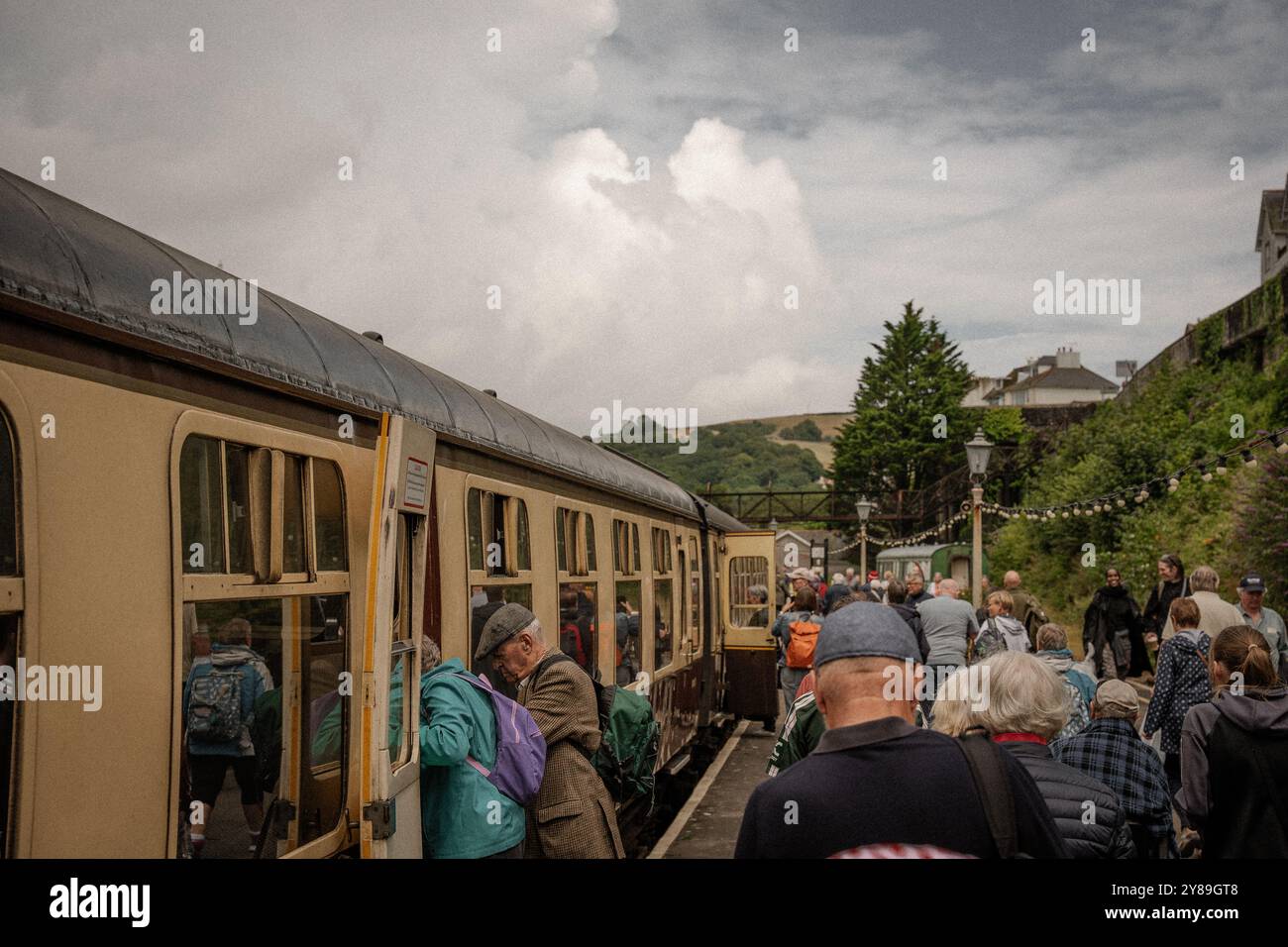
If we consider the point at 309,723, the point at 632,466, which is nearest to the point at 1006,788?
the point at 309,723

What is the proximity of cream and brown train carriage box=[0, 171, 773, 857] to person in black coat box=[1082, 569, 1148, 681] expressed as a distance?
8.17 meters

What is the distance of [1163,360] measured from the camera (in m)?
35.2

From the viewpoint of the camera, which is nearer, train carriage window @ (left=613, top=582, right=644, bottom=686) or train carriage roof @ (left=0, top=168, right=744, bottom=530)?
train carriage roof @ (left=0, top=168, right=744, bottom=530)

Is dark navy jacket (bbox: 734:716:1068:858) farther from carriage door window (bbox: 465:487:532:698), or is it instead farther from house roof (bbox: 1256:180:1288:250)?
house roof (bbox: 1256:180:1288:250)

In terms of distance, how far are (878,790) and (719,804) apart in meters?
9.48

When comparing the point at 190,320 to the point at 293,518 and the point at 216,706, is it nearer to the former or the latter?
the point at 293,518

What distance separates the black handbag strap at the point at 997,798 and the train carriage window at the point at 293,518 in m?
2.19

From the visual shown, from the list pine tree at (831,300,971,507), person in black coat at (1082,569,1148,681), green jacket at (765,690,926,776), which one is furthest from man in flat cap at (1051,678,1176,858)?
pine tree at (831,300,971,507)

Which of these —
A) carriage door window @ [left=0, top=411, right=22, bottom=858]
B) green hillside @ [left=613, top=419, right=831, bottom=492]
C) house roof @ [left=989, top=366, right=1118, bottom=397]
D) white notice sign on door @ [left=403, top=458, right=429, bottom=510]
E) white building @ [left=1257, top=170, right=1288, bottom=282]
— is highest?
house roof @ [left=989, top=366, right=1118, bottom=397]

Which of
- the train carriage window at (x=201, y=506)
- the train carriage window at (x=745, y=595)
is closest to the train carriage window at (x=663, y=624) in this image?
the train carriage window at (x=745, y=595)

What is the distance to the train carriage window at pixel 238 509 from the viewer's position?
3471 mm

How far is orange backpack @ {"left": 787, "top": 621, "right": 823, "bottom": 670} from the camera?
35.8ft

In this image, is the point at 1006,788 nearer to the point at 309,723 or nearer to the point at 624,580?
the point at 309,723
